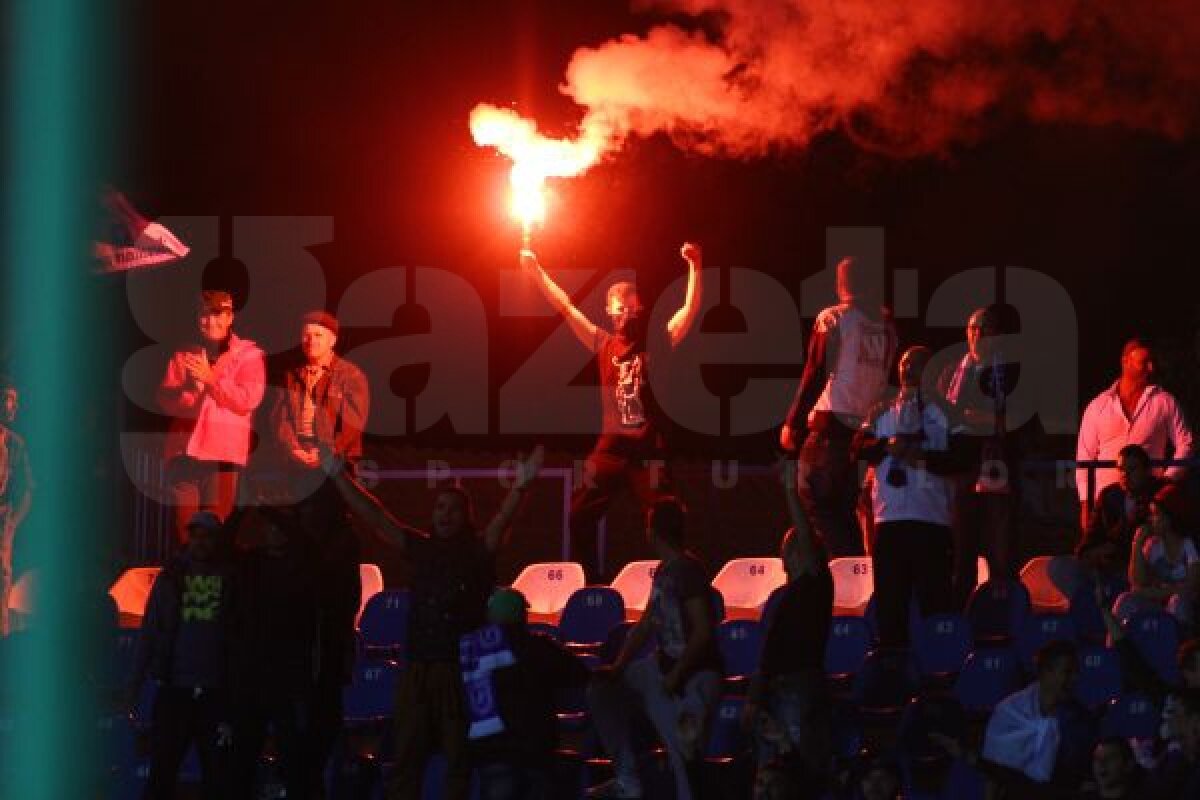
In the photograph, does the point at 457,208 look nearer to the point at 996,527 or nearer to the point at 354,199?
the point at 354,199

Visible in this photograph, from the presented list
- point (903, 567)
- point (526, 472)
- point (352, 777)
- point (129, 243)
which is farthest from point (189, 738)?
point (129, 243)

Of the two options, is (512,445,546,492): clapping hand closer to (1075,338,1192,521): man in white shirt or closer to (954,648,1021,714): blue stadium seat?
(954,648,1021,714): blue stadium seat

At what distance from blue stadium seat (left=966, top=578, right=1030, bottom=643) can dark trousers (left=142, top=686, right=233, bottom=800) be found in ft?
15.7

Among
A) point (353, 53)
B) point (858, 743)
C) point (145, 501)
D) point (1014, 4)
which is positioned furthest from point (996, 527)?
point (353, 53)

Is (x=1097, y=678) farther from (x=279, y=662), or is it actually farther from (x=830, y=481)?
(x=279, y=662)

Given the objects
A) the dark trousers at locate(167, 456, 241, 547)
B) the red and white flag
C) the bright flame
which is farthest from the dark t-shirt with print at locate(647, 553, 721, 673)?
the red and white flag

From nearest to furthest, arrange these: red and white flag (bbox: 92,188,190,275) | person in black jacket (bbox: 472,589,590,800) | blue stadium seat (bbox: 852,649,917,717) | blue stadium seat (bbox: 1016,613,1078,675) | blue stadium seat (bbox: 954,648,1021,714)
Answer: person in black jacket (bbox: 472,589,590,800), blue stadium seat (bbox: 852,649,917,717), blue stadium seat (bbox: 954,648,1021,714), blue stadium seat (bbox: 1016,613,1078,675), red and white flag (bbox: 92,188,190,275)

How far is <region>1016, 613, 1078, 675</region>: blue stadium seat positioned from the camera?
13.7 metres

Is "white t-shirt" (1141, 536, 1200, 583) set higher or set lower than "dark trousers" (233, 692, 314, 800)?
higher

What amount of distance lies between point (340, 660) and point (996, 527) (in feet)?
16.3

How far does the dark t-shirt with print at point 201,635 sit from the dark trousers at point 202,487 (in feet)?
8.46

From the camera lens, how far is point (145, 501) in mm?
15820

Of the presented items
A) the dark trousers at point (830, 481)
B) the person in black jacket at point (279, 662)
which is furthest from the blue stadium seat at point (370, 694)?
the dark trousers at point (830, 481)

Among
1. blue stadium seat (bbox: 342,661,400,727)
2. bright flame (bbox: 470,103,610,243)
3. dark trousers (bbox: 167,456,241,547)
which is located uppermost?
bright flame (bbox: 470,103,610,243)
